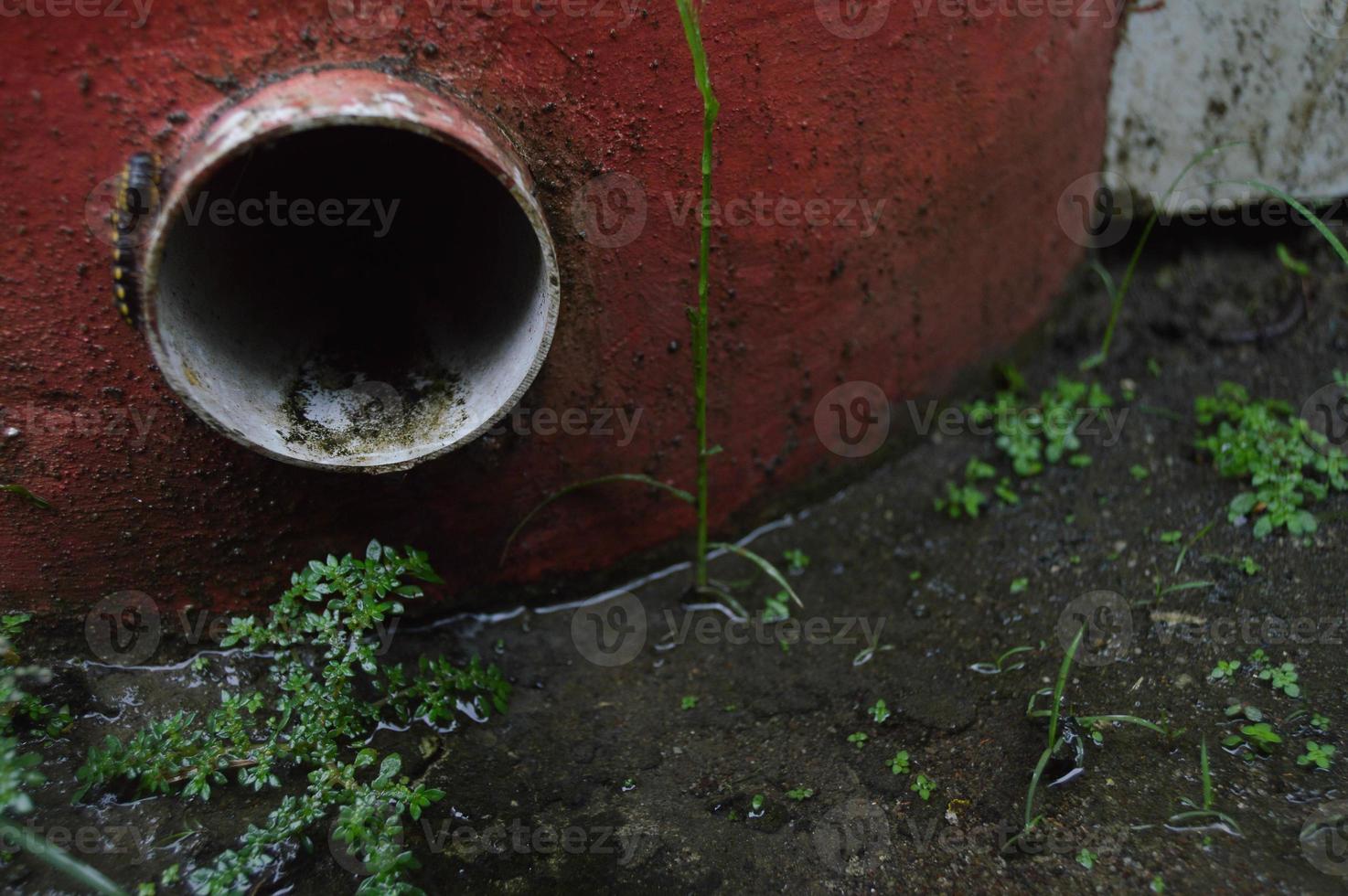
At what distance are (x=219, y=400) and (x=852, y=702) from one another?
1505mm

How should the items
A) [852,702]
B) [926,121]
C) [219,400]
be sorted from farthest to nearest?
1. [926,121]
2. [852,702]
3. [219,400]

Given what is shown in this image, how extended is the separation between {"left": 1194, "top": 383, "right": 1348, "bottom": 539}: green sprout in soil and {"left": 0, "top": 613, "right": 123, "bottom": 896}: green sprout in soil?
Result: 2.56 m

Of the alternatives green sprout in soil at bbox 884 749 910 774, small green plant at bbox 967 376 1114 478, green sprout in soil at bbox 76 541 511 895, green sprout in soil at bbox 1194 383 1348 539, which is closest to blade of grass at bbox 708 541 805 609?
green sprout in soil at bbox 884 749 910 774

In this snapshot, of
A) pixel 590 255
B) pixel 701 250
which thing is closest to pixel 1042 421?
pixel 701 250

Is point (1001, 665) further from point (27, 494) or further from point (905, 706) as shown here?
point (27, 494)

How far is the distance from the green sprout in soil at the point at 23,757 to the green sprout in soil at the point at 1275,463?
8.41ft

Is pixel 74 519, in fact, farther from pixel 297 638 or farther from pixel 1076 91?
pixel 1076 91

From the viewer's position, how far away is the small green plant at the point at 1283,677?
1.95 m

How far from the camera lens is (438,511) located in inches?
91.4

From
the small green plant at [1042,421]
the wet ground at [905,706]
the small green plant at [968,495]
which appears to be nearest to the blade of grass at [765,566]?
the wet ground at [905,706]

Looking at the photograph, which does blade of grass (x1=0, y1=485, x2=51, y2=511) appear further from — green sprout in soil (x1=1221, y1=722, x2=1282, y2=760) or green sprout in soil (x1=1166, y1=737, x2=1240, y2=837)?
green sprout in soil (x1=1221, y1=722, x2=1282, y2=760)

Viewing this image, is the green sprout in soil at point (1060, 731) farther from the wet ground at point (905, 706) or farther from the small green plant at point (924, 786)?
the small green plant at point (924, 786)

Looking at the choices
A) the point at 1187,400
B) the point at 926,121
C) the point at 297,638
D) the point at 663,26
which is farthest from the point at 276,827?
the point at 1187,400

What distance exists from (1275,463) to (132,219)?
8.62ft
